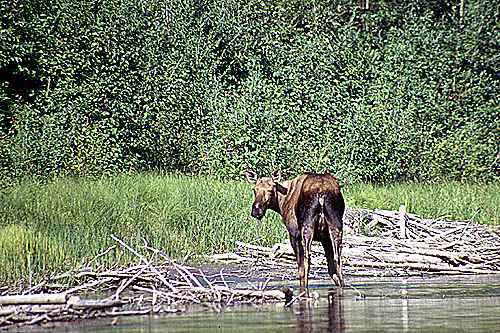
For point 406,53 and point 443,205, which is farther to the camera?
point 406,53

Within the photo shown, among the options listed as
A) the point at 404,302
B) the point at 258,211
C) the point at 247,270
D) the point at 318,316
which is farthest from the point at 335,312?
the point at 247,270

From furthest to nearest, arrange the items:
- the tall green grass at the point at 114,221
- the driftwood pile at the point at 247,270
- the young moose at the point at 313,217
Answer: the tall green grass at the point at 114,221, the young moose at the point at 313,217, the driftwood pile at the point at 247,270

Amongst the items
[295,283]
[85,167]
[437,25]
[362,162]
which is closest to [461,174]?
[362,162]

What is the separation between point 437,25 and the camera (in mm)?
35250

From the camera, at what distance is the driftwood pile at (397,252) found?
44.8 ft

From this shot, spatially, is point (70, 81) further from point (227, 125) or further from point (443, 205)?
point (443, 205)

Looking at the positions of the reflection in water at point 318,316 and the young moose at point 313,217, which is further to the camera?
Answer: the young moose at point 313,217

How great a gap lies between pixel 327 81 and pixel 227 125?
5104mm

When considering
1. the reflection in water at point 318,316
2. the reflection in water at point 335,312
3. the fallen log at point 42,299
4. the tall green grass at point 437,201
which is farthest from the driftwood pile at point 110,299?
the tall green grass at point 437,201

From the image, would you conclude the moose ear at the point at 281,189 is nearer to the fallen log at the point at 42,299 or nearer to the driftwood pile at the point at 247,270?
the driftwood pile at the point at 247,270

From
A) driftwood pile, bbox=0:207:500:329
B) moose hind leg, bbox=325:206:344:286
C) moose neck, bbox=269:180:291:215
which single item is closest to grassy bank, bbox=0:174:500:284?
driftwood pile, bbox=0:207:500:329

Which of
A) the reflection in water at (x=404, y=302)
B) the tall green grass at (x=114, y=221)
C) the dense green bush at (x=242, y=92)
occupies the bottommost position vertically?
the reflection in water at (x=404, y=302)

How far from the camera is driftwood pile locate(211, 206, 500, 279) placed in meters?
13.6

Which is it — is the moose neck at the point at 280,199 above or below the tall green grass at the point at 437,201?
above
